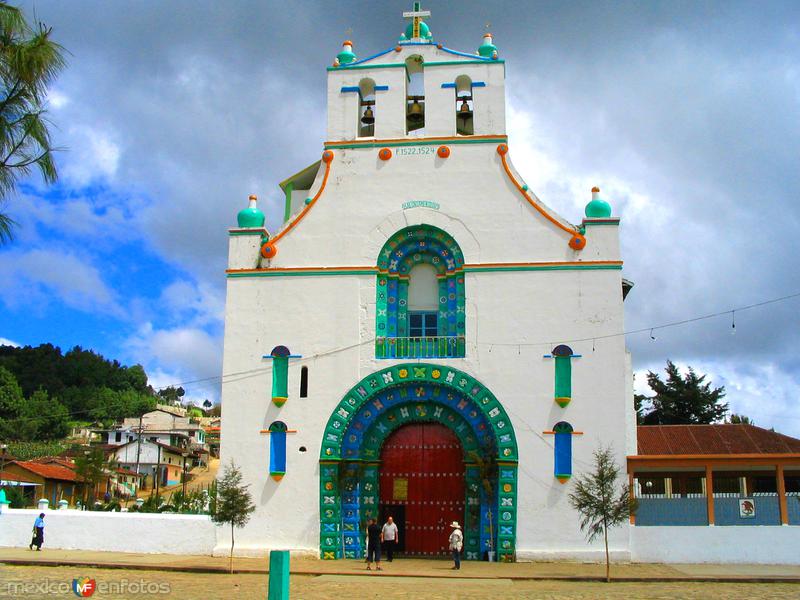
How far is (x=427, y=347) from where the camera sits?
20.4 meters

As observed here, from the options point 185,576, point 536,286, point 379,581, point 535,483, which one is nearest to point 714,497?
point 535,483

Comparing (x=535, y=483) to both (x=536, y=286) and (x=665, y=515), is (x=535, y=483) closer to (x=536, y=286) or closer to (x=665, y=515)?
(x=665, y=515)

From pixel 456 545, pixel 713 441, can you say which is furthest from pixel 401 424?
pixel 713 441

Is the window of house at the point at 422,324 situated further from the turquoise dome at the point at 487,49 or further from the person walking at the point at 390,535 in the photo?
the turquoise dome at the point at 487,49

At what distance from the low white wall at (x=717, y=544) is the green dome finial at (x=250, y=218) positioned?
467 inches

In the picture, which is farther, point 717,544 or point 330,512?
point 330,512

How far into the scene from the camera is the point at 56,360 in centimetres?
10475

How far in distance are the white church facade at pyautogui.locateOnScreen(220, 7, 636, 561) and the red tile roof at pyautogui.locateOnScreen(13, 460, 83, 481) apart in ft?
87.6

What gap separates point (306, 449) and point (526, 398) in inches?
212

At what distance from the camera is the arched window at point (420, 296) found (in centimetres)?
2044

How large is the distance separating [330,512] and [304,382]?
3.18 meters

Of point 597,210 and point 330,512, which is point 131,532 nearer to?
point 330,512

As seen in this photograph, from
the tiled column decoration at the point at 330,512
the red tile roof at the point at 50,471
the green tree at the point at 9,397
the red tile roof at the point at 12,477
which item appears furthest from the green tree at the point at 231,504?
the green tree at the point at 9,397

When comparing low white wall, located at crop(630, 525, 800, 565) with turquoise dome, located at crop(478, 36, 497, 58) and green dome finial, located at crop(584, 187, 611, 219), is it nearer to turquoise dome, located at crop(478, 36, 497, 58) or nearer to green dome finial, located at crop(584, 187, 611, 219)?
green dome finial, located at crop(584, 187, 611, 219)
